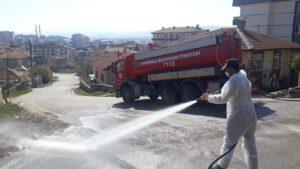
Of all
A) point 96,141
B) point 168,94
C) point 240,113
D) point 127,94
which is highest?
point 240,113

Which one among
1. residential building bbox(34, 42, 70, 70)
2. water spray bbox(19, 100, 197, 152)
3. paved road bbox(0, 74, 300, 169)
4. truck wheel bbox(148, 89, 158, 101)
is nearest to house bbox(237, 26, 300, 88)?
truck wheel bbox(148, 89, 158, 101)

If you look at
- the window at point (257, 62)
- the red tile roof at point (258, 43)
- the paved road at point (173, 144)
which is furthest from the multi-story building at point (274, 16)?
the paved road at point (173, 144)

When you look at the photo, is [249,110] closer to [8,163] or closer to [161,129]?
[161,129]

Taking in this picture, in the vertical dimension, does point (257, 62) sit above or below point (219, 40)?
below

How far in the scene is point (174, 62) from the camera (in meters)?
15.9

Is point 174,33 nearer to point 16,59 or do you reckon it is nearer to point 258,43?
point 16,59

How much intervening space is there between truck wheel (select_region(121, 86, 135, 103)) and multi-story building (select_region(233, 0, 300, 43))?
927 inches

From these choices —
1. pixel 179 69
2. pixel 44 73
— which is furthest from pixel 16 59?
pixel 179 69

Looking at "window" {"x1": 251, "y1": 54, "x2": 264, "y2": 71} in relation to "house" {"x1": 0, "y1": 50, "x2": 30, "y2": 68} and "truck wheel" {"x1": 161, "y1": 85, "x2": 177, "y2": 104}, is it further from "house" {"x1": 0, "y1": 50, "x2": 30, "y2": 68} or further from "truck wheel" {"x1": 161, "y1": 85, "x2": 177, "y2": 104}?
"house" {"x1": 0, "y1": 50, "x2": 30, "y2": 68}

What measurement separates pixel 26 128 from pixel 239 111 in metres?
8.28

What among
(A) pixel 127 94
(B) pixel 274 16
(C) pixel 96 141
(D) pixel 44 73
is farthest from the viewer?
(D) pixel 44 73

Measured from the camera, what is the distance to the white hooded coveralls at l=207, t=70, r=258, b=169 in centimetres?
609

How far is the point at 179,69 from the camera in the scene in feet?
51.9

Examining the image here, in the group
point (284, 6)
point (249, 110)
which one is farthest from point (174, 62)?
point (284, 6)
